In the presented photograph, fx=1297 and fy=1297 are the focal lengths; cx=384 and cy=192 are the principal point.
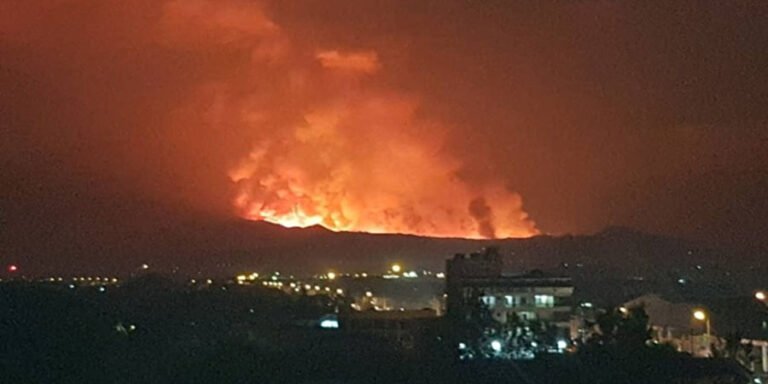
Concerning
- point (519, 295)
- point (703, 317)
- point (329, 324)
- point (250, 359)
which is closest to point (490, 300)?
point (519, 295)

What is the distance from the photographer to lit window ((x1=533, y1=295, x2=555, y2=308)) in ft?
107

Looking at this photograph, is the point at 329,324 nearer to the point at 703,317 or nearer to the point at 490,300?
the point at 490,300

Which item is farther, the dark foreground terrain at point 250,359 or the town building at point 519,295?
the town building at point 519,295

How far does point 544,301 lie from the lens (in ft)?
108

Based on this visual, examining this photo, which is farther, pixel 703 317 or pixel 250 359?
pixel 703 317

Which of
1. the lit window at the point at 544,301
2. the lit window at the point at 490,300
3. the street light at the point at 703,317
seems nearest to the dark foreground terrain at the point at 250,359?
the street light at the point at 703,317

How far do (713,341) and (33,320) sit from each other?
11.7 m

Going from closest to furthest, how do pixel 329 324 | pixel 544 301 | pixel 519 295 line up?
pixel 329 324, pixel 519 295, pixel 544 301

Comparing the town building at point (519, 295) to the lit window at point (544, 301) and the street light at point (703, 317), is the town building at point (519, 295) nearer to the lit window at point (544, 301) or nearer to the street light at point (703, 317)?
the lit window at point (544, 301)

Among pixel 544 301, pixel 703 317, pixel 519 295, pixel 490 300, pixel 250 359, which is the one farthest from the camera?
pixel 544 301

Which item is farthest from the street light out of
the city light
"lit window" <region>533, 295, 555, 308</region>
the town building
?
"lit window" <region>533, 295, 555, 308</region>

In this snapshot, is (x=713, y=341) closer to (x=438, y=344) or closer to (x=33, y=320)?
(x=438, y=344)

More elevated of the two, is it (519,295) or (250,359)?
(519,295)

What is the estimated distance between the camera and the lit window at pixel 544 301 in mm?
32500
